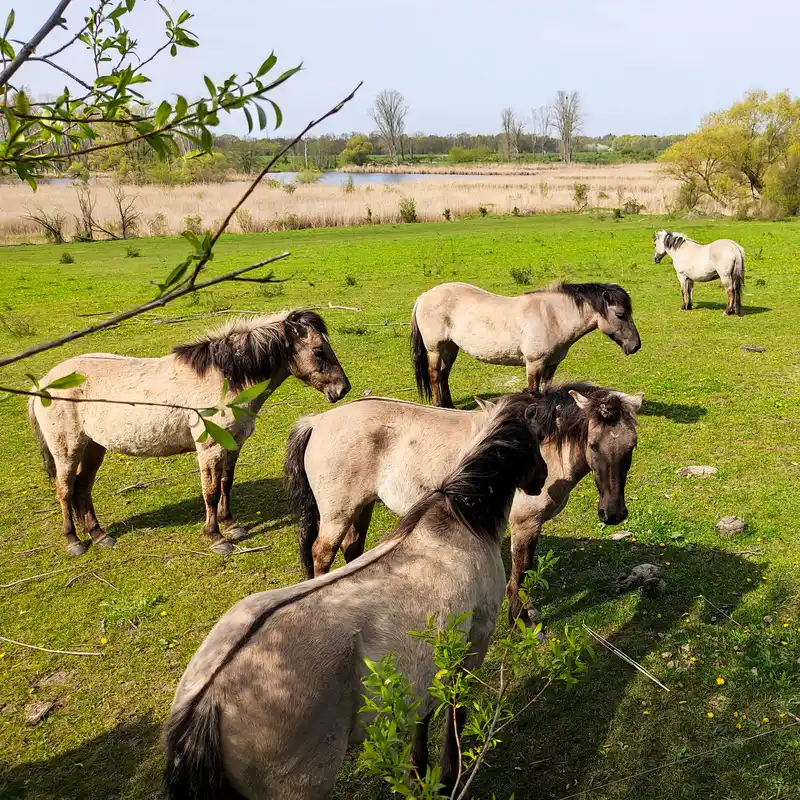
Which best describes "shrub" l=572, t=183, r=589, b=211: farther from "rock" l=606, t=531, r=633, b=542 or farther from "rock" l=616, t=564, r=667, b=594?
"rock" l=616, t=564, r=667, b=594

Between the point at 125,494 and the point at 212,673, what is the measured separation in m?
5.48

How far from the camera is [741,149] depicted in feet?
106

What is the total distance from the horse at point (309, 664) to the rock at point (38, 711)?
233 cm

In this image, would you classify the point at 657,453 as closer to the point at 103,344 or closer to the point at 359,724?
the point at 359,724

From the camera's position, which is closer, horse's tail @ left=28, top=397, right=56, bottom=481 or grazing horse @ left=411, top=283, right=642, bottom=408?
horse's tail @ left=28, top=397, right=56, bottom=481

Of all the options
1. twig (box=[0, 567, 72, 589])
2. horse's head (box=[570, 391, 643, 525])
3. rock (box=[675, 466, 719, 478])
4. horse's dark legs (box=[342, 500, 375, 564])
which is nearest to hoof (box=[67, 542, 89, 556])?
twig (box=[0, 567, 72, 589])

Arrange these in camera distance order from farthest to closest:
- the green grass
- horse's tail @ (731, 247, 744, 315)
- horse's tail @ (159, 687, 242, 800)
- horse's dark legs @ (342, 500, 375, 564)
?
horse's tail @ (731, 247, 744, 315) → horse's dark legs @ (342, 500, 375, 564) → the green grass → horse's tail @ (159, 687, 242, 800)

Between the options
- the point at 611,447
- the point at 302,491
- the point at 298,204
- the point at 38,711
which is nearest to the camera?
the point at 38,711

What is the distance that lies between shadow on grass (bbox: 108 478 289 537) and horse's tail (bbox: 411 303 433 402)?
284 centimetres

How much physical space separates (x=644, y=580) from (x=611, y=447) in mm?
1396

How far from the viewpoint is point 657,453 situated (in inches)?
298

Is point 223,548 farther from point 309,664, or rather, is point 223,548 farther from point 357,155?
point 357,155

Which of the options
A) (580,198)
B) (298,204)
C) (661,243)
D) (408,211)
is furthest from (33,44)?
(580,198)

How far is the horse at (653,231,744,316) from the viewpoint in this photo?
13.7 meters
